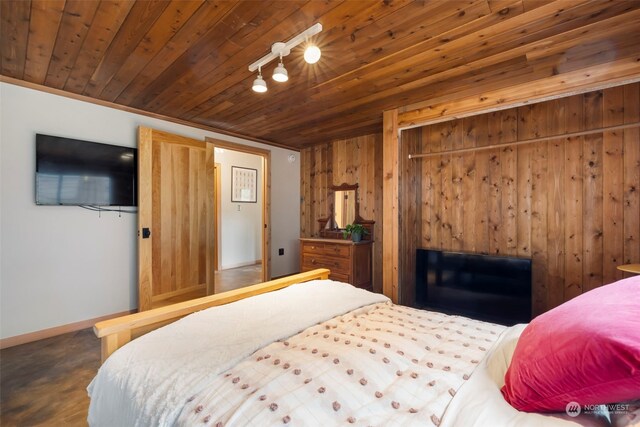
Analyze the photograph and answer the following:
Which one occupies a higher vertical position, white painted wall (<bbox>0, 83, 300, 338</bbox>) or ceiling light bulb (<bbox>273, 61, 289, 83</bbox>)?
ceiling light bulb (<bbox>273, 61, 289, 83</bbox>)

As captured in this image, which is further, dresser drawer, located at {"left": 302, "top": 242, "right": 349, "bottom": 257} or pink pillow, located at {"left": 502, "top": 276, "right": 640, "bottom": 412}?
dresser drawer, located at {"left": 302, "top": 242, "right": 349, "bottom": 257}

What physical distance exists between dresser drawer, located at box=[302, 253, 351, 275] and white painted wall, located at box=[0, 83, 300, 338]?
7.16ft

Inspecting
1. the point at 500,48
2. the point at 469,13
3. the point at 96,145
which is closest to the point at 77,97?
the point at 96,145

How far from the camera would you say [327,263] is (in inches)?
159

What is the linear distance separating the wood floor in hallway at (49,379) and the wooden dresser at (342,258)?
2576 millimetres

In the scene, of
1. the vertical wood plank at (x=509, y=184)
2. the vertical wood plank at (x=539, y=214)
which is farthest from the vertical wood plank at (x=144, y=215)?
the vertical wood plank at (x=539, y=214)

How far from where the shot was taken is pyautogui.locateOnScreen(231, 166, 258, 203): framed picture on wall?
19.9 feet

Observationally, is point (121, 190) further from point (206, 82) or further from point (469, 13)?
point (469, 13)

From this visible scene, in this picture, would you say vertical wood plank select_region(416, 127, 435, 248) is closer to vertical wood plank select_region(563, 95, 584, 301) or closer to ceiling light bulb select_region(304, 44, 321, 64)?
vertical wood plank select_region(563, 95, 584, 301)

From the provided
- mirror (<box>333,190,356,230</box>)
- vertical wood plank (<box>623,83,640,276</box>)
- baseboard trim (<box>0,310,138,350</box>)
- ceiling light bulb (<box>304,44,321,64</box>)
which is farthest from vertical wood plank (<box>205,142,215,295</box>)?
vertical wood plank (<box>623,83,640,276</box>)

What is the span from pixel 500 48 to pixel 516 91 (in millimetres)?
491

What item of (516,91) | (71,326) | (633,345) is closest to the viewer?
(633,345)

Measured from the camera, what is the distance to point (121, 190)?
123 inches

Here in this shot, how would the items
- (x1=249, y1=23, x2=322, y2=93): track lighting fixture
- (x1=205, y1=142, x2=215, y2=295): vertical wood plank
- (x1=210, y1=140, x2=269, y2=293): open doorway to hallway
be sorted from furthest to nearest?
1. (x1=210, y1=140, x2=269, y2=293): open doorway to hallway
2. (x1=205, y1=142, x2=215, y2=295): vertical wood plank
3. (x1=249, y1=23, x2=322, y2=93): track lighting fixture
